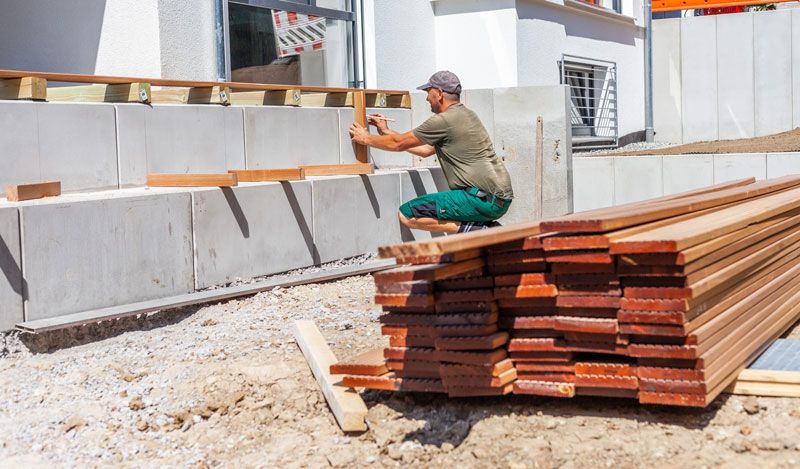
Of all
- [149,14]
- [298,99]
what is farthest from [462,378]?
[149,14]

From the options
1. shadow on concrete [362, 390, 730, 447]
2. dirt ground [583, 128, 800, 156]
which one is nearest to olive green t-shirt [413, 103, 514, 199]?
shadow on concrete [362, 390, 730, 447]

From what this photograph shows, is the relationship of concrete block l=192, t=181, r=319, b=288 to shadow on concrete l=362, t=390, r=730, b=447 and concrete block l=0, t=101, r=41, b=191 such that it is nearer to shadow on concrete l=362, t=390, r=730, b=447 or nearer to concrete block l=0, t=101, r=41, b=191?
concrete block l=0, t=101, r=41, b=191

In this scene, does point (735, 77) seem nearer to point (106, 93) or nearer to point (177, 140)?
point (177, 140)

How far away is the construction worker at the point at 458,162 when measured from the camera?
23.2ft

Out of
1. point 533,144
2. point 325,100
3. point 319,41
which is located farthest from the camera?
point 319,41

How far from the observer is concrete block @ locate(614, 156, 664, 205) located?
9695 millimetres

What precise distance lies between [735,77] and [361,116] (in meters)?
9.68

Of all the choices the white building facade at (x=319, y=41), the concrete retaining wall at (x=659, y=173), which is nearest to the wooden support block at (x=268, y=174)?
the white building facade at (x=319, y=41)

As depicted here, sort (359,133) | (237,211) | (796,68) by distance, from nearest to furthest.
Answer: (237,211)
(359,133)
(796,68)

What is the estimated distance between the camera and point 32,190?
18.5 feet

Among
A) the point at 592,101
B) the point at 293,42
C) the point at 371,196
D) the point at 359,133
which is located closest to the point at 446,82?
the point at 359,133

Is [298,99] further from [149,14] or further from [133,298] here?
[133,298]

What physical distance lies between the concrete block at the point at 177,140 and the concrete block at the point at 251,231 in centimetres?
45

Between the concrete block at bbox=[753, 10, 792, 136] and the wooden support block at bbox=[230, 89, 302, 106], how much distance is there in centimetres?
1035
